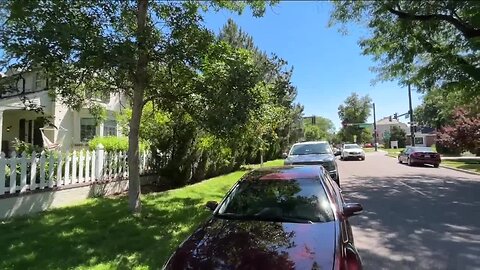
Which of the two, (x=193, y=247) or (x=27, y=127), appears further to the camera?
(x=27, y=127)

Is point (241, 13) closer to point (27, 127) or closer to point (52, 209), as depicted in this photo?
point (52, 209)

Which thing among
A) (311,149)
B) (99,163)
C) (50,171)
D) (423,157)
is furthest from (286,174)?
(423,157)

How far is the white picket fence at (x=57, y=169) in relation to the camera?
855cm

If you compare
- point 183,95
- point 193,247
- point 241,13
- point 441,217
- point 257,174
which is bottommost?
point 441,217

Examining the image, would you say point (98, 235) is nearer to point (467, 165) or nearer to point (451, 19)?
point (451, 19)

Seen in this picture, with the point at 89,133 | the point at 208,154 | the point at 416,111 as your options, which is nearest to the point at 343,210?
the point at 208,154

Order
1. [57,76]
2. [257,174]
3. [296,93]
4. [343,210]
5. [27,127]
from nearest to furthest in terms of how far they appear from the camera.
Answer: [343,210]
[257,174]
[57,76]
[27,127]
[296,93]

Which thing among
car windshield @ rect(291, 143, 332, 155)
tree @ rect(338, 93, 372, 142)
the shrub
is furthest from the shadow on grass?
tree @ rect(338, 93, 372, 142)

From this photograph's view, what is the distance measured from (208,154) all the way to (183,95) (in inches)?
296

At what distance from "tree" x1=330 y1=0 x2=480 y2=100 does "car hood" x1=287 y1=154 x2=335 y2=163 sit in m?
6.54

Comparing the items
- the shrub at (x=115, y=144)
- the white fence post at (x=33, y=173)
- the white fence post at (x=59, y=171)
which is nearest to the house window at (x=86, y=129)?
the shrub at (x=115, y=144)

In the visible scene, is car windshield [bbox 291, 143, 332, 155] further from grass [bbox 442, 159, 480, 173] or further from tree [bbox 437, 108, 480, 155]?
tree [bbox 437, 108, 480, 155]

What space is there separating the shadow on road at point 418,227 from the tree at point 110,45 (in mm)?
4823

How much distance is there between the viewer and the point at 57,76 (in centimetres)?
764
